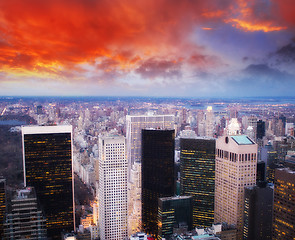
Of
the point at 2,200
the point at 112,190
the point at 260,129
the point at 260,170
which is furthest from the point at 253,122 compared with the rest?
the point at 2,200

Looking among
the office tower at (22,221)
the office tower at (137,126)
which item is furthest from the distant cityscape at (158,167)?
the office tower at (22,221)

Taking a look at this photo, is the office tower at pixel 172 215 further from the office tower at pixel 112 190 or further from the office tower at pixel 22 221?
the office tower at pixel 22 221

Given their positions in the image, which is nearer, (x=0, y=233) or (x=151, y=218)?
(x=0, y=233)

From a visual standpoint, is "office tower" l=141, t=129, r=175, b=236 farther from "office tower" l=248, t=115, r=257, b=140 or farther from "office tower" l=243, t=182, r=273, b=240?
"office tower" l=243, t=182, r=273, b=240

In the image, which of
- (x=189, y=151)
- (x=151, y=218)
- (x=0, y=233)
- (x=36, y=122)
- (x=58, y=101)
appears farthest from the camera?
(x=189, y=151)

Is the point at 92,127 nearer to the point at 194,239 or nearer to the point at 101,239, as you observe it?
the point at 101,239

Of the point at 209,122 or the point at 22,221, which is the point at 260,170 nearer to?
the point at 209,122

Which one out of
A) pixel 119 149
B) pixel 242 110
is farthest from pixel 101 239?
pixel 242 110
